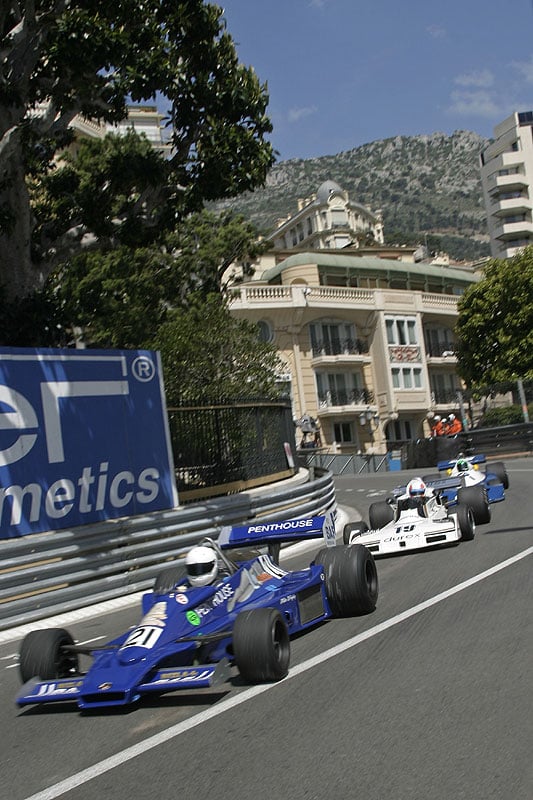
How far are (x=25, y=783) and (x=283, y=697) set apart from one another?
67.3 inches

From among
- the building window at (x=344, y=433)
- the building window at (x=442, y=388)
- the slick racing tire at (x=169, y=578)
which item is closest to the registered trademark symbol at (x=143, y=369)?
the slick racing tire at (x=169, y=578)

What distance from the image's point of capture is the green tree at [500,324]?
4878 cm

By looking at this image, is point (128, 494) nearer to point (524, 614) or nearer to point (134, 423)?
point (134, 423)

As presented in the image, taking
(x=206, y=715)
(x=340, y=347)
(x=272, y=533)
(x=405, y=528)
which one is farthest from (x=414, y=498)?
(x=340, y=347)

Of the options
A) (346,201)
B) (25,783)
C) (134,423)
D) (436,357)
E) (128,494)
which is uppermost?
(346,201)

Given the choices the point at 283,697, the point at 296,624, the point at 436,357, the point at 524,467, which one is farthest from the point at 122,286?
the point at 436,357

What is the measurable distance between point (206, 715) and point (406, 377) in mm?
46124

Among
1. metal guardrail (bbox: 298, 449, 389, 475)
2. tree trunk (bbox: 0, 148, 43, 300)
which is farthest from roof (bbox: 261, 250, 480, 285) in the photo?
tree trunk (bbox: 0, 148, 43, 300)

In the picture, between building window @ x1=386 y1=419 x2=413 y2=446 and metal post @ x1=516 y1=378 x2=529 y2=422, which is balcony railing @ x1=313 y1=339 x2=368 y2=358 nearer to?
building window @ x1=386 y1=419 x2=413 y2=446

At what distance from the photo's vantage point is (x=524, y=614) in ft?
24.9

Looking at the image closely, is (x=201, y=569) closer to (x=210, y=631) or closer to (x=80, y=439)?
(x=210, y=631)

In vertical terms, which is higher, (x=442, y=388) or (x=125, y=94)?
(x=125, y=94)

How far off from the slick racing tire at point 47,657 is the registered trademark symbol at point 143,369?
24.6ft

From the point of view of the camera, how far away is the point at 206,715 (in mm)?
5723
